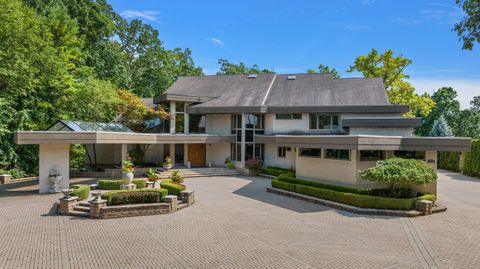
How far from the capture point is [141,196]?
563 inches

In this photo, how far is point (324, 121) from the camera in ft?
88.8

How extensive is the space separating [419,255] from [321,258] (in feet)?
10.2

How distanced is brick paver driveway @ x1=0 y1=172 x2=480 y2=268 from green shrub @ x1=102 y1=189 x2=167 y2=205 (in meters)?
1.16

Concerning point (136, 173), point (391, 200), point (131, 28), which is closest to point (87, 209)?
point (136, 173)

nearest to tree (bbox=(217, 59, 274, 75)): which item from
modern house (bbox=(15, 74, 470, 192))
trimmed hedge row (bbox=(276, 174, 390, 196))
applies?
modern house (bbox=(15, 74, 470, 192))

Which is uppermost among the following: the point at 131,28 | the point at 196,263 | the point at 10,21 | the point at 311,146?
the point at 131,28

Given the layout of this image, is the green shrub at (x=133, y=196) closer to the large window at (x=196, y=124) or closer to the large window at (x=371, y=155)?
the large window at (x=371, y=155)

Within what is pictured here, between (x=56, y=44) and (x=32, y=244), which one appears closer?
(x=32, y=244)

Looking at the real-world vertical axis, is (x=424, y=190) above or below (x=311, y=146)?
below

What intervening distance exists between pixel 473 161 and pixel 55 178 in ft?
115

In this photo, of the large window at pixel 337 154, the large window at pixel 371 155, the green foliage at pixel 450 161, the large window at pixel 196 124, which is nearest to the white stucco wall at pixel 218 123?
the large window at pixel 196 124

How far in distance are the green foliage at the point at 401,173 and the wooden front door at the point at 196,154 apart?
55.9ft

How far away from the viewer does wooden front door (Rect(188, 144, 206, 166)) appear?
2902 cm

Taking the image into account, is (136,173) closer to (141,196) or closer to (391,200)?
(141,196)
